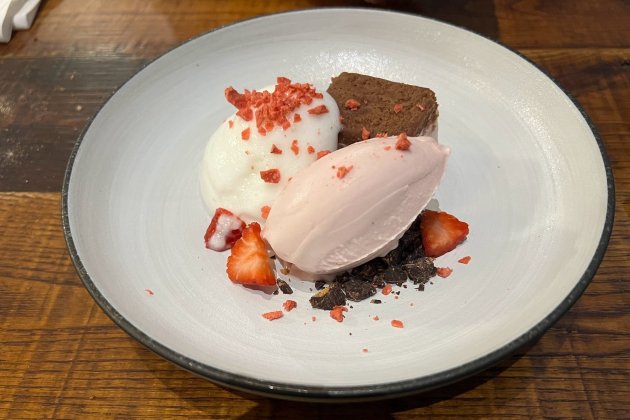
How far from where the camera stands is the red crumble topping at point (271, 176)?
1.62m

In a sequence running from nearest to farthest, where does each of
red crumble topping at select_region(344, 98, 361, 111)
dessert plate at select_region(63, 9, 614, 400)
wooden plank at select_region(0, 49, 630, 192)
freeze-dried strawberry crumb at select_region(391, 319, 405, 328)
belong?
dessert plate at select_region(63, 9, 614, 400), freeze-dried strawberry crumb at select_region(391, 319, 405, 328), red crumble topping at select_region(344, 98, 361, 111), wooden plank at select_region(0, 49, 630, 192)

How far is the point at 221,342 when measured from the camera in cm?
136

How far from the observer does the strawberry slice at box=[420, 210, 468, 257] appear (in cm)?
158

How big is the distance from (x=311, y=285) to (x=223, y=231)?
32 cm

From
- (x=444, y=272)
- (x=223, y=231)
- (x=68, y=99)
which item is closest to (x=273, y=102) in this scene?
(x=223, y=231)

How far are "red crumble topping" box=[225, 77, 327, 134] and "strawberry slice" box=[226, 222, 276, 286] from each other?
13.1 inches

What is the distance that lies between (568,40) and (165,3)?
6.15ft

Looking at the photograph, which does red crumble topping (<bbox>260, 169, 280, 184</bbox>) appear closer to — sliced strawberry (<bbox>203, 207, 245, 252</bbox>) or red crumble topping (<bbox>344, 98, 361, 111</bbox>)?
sliced strawberry (<bbox>203, 207, 245, 252</bbox>)

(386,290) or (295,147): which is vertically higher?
(295,147)

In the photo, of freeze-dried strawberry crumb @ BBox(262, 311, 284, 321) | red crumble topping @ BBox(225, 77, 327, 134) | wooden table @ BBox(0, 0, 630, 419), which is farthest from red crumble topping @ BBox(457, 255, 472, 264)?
red crumble topping @ BBox(225, 77, 327, 134)

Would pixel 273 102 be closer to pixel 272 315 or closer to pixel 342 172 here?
pixel 342 172

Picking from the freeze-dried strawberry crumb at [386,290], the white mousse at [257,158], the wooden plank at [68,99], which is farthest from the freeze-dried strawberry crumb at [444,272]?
the wooden plank at [68,99]

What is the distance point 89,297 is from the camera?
1.61 metres

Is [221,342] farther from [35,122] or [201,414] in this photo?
[35,122]
